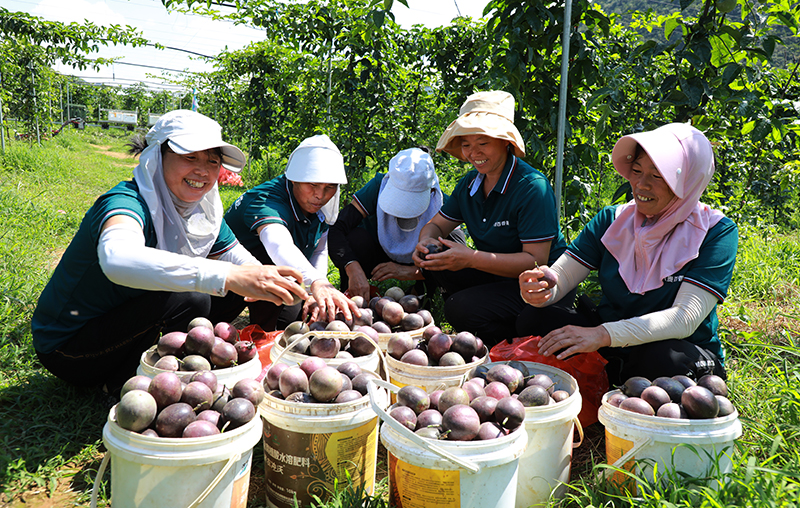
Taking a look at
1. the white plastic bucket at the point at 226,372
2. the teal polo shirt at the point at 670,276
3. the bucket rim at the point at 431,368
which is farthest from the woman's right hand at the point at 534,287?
the white plastic bucket at the point at 226,372

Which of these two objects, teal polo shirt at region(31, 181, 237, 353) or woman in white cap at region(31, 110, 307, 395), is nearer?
woman in white cap at region(31, 110, 307, 395)

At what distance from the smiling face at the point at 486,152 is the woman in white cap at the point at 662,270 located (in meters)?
0.71

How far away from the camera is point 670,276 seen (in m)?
2.30

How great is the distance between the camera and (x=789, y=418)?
2066mm

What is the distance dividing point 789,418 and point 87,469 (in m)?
2.65

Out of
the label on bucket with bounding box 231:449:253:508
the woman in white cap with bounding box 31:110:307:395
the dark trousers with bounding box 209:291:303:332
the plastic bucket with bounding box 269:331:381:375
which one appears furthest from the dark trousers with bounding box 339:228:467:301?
the label on bucket with bounding box 231:449:253:508

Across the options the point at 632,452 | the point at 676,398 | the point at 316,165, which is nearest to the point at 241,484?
the point at 632,452

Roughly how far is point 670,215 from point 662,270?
23 cm

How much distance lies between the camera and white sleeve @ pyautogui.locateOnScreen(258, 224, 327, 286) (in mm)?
2748

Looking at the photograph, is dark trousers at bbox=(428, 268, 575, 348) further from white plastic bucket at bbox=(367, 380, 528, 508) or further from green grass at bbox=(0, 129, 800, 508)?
white plastic bucket at bbox=(367, 380, 528, 508)

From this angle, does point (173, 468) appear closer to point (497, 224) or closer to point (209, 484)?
point (209, 484)

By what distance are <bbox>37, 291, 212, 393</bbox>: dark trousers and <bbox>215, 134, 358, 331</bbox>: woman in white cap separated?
46 cm

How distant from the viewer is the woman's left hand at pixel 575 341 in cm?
217

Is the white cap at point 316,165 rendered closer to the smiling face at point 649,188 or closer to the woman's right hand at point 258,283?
the woman's right hand at point 258,283
